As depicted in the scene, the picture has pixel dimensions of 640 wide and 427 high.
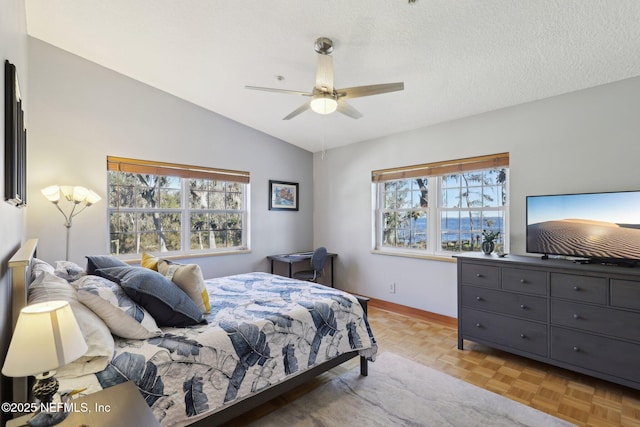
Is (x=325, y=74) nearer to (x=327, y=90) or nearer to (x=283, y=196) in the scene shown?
(x=327, y=90)

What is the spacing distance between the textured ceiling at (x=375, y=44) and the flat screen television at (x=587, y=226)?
1.01 metres

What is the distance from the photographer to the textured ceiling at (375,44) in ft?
6.71

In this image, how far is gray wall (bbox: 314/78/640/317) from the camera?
2584mm

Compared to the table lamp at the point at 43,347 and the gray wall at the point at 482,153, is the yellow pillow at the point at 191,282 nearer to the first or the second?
the table lamp at the point at 43,347

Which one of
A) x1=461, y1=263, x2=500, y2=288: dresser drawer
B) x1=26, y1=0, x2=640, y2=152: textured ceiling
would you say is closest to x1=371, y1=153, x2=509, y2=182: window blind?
x1=26, y1=0, x2=640, y2=152: textured ceiling

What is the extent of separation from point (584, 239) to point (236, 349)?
2867 mm

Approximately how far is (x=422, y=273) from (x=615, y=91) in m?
2.50

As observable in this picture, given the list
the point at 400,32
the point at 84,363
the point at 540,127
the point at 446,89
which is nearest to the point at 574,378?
the point at 540,127

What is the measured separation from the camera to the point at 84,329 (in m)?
1.37

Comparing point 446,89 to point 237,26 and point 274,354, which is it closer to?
point 237,26

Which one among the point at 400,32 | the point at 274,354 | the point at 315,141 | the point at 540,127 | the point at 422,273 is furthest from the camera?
the point at 315,141

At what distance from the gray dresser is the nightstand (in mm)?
2813

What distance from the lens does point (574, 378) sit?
96.2 inches

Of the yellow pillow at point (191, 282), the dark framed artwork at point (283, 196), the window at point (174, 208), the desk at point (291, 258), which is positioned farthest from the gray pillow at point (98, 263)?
the dark framed artwork at point (283, 196)
